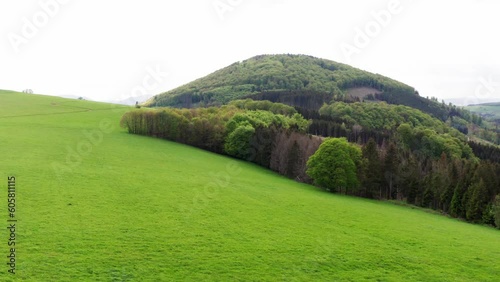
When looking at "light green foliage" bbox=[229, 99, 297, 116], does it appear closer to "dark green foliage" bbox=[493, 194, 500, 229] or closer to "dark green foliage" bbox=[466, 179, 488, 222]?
"dark green foliage" bbox=[466, 179, 488, 222]

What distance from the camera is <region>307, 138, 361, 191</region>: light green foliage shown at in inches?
3019

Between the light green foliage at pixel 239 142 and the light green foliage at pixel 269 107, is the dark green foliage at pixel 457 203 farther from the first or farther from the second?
the light green foliage at pixel 269 107

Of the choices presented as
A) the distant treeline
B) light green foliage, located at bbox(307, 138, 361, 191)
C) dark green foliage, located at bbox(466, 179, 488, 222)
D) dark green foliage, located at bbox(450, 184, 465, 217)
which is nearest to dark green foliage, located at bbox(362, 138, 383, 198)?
the distant treeline

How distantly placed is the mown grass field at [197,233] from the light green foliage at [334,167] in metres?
14.4

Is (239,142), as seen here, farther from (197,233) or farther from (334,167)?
(197,233)

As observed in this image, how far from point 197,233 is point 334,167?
1917 inches

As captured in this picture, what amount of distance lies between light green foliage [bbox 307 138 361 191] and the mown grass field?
47.2 feet

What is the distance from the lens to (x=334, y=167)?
77438 mm

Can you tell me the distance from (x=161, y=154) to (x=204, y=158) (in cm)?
1122

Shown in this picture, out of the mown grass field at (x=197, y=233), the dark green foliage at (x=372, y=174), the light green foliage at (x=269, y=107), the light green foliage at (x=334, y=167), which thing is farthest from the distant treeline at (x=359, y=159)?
the light green foliage at (x=269, y=107)

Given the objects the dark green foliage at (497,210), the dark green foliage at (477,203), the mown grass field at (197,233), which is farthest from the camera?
the dark green foliage at (477,203)

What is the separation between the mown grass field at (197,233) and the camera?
27.3 m

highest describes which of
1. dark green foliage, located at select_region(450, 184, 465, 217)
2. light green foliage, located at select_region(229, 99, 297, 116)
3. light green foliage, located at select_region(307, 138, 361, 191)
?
light green foliage, located at select_region(229, 99, 297, 116)

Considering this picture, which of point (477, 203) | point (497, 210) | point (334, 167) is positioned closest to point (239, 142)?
point (334, 167)
